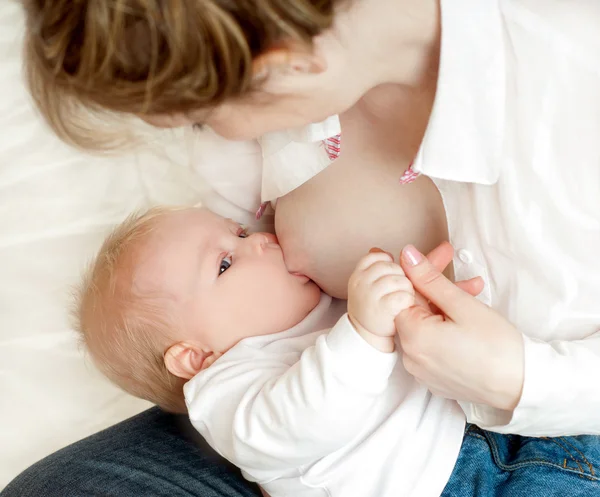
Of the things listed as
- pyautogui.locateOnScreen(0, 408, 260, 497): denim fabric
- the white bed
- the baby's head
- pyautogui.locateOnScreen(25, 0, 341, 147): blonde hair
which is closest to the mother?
pyautogui.locateOnScreen(25, 0, 341, 147): blonde hair

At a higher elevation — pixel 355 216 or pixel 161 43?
pixel 161 43

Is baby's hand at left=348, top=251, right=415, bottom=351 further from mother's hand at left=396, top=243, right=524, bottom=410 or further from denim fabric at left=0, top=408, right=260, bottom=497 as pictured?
denim fabric at left=0, top=408, right=260, bottom=497

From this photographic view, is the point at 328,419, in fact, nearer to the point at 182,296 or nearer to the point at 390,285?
the point at 390,285

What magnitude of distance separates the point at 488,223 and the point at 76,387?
956 millimetres

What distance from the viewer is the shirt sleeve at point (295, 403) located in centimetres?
88

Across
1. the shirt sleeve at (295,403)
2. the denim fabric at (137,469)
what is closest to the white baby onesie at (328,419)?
the shirt sleeve at (295,403)

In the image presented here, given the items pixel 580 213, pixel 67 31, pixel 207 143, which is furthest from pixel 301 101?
pixel 207 143

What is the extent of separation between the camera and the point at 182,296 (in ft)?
3.49

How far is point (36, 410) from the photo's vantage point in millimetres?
1424

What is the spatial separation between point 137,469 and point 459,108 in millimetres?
745

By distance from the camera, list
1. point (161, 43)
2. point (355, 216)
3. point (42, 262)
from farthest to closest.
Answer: point (42, 262) → point (355, 216) → point (161, 43)

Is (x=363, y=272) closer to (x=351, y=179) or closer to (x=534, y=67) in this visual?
(x=351, y=179)

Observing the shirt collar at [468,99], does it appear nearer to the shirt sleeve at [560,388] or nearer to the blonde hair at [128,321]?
the shirt sleeve at [560,388]

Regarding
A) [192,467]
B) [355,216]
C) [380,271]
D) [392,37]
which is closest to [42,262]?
[192,467]
